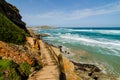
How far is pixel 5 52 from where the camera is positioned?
807 cm

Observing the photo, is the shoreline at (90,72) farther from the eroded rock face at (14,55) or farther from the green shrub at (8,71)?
the green shrub at (8,71)

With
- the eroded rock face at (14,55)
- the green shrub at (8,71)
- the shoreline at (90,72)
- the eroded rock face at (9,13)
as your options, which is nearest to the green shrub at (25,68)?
the eroded rock face at (14,55)

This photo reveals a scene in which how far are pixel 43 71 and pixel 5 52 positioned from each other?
1886 mm

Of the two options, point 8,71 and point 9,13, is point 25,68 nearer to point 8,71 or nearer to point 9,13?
point 8,71

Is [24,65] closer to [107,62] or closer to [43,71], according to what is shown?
[43,71]

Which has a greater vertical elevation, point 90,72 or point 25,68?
point 25,68

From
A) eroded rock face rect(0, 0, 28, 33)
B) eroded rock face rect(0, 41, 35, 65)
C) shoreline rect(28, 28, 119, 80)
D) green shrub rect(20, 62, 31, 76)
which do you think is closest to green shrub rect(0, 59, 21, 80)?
green shrub rect(20, 62, 31, 76)

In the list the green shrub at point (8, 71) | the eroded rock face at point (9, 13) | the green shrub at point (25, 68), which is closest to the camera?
the green shrub at point (8, 71)

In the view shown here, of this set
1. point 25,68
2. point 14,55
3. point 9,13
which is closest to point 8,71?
point 25,68

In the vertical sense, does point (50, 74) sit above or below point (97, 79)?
above

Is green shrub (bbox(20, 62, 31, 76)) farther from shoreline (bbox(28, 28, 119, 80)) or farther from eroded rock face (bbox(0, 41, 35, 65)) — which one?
shoreline (bbox(28, 28, 119, 80))

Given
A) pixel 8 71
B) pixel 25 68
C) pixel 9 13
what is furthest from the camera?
pixel 9 13

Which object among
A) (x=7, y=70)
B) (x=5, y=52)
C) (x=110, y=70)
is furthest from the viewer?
(x=110, y=70)

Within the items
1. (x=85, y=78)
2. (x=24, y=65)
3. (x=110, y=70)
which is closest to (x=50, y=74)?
(x=24, y=65)
